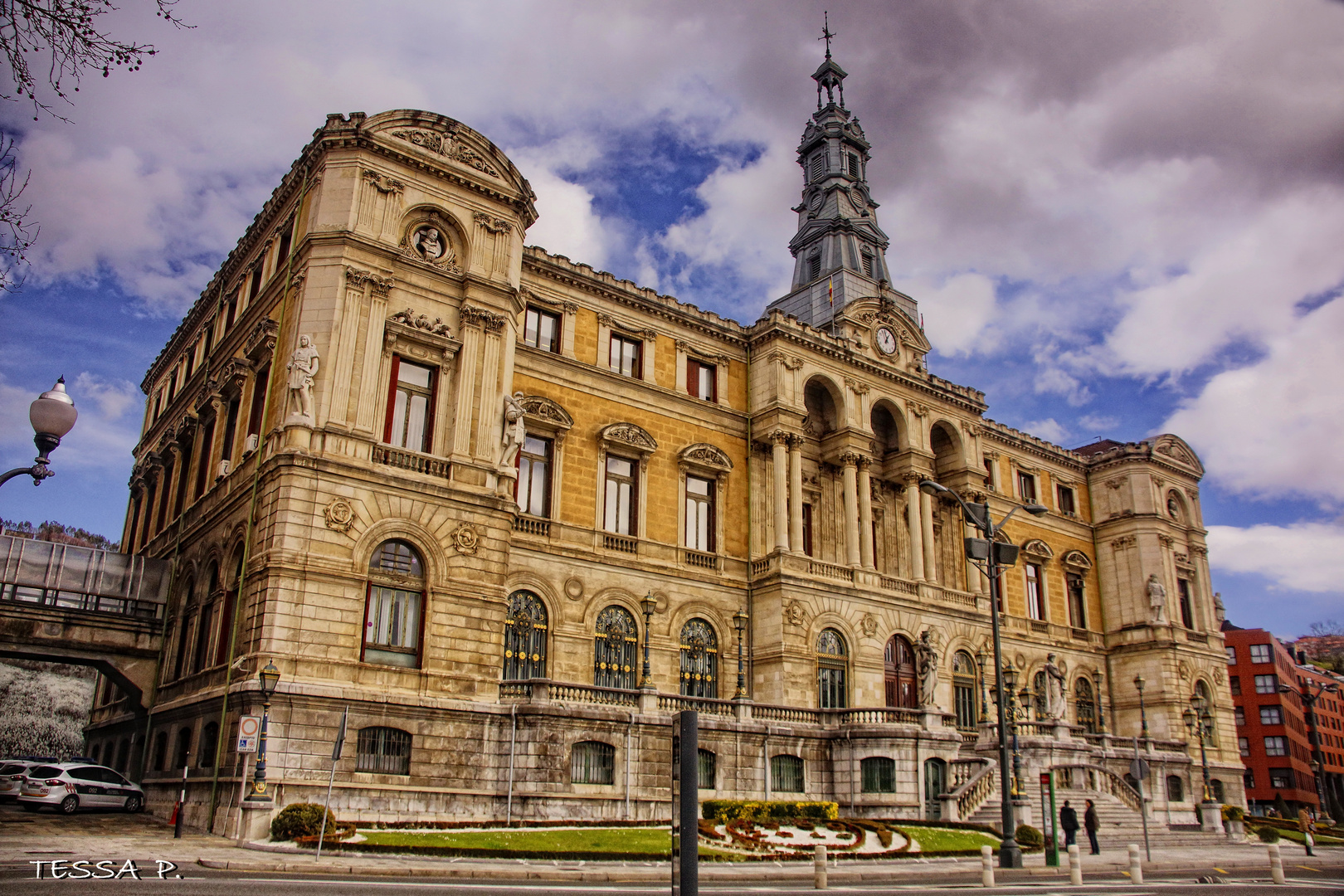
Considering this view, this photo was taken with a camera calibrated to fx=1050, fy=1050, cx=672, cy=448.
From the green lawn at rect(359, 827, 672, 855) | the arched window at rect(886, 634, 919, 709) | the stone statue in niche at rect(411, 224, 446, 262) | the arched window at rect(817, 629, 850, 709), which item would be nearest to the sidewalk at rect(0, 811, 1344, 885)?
the green lawn at rect(359, 827, 672, 855)

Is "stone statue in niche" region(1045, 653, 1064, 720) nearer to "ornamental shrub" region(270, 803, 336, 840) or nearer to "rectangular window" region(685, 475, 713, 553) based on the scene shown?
"rectangular window" region(685, 475, 713, 553)

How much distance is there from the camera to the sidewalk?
19062 millimetres

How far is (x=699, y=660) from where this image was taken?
127 feet

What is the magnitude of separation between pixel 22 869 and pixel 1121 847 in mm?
30737

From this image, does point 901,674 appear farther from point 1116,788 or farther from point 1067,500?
point 1067,500

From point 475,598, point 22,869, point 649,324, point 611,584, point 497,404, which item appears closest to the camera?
point 22,869

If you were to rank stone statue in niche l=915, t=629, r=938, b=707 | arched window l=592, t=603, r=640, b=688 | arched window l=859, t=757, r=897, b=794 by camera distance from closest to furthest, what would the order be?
arched window l=859, t=757, r=897, b=794
arched window l=592, t=603, r=640, b=688
stone statue in niche l=915, t=629, r=938, b=707

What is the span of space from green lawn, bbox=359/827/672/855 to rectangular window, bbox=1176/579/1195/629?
134 feet

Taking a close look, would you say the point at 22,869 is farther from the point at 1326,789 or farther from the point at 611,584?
the point at 1326,789

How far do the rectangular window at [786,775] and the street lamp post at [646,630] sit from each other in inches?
194

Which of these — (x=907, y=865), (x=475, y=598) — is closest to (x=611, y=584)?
(x=475, y=598)

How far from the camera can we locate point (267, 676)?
82.9 ft

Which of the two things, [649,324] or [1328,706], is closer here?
[649,324]

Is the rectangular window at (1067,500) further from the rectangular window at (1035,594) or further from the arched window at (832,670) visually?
the arched window at (832,670)
